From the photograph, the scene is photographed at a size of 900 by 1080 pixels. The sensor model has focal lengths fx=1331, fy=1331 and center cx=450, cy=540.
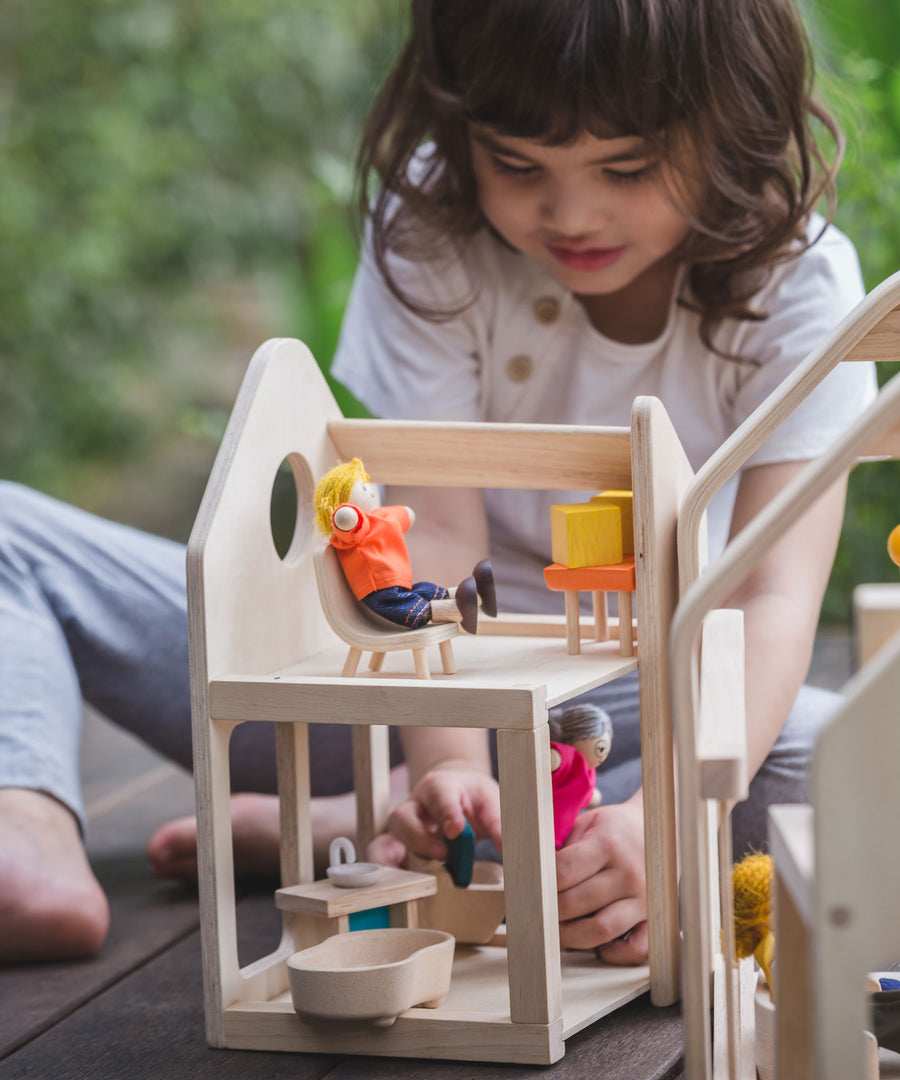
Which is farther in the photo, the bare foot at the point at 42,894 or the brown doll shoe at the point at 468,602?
the bare foot at the point at 42,894

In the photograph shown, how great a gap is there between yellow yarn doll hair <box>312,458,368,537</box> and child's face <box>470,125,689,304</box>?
296 millimetres

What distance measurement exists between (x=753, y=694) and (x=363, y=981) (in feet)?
1.11

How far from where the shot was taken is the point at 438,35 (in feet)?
3.25

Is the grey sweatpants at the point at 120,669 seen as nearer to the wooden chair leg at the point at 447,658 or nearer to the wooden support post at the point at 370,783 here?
the wooden support post at the point at 370,783

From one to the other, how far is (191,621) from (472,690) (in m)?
0.17

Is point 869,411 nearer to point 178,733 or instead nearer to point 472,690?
point 472,690

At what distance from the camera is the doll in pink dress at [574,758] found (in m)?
0.83

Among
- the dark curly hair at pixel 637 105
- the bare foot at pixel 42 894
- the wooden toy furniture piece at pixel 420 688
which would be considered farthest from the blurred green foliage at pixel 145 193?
the wooden toy furniture piece at pixel 420 688

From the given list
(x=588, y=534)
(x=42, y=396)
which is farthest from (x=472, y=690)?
(x=42, y=396)

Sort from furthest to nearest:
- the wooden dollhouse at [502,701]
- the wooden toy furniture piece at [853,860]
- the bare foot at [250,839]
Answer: the bare foot at [250,839] < the wooden dollhouse at [502,701] < the wooden toy furniture piece at [853,860]

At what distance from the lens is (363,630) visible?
77 centimetres

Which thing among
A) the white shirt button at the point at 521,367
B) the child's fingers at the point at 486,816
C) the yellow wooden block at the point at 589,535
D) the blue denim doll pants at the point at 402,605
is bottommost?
the child's fingers at the point at 486,816

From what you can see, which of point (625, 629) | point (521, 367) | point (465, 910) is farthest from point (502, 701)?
point (521, 367)

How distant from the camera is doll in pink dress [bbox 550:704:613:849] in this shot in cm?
83
